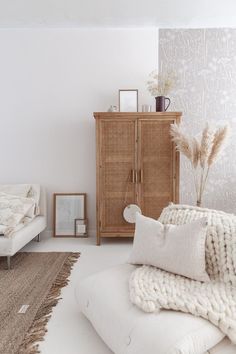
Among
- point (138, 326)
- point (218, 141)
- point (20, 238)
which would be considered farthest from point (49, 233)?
point (138, 326)

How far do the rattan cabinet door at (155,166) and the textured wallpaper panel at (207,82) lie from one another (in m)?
0.56

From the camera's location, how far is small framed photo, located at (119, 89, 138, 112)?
13.9 feet

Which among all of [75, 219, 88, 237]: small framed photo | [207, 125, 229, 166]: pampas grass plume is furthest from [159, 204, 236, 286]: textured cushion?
[75, 219, 88, 237]: small framed photo

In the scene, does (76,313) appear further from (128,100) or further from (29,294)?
(128,100)

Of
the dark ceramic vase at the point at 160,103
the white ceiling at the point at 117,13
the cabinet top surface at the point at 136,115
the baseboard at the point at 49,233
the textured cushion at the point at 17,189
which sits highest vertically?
the white ceiling at the point at 117,13

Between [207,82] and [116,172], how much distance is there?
5.55 ft

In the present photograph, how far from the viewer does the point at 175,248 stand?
199 centimetres

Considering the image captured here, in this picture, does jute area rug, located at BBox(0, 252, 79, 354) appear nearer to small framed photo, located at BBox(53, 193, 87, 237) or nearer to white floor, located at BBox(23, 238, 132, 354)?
white floor, located at BBox(23, 238, 132, 354)

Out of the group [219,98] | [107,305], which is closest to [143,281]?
[107,305]

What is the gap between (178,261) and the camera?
6.35ft

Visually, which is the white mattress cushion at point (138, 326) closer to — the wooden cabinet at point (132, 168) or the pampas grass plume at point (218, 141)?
the wooden cabinet at point (132, 168)

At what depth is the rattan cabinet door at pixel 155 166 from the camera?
392 centimetres

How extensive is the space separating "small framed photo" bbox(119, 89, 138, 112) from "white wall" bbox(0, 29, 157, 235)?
133 millimetres

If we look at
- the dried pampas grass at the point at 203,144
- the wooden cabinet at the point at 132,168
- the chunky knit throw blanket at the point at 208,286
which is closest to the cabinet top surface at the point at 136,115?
the wooden cabinet at the point at 132,168
